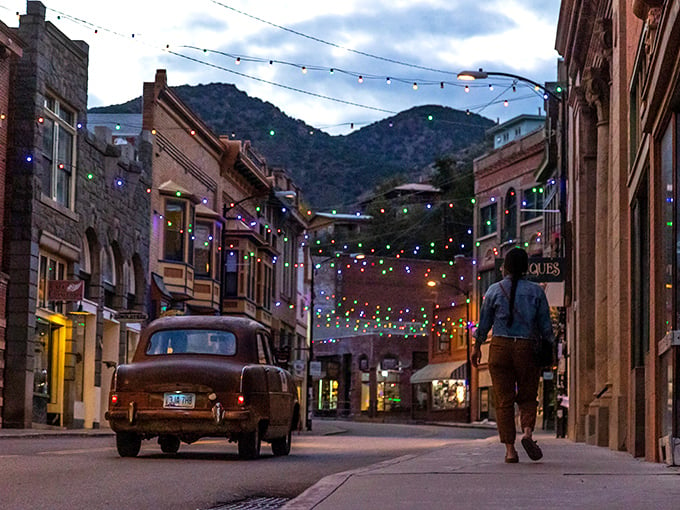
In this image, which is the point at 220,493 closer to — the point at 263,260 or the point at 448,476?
the point at 448,476

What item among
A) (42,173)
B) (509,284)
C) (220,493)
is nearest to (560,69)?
(42,173)

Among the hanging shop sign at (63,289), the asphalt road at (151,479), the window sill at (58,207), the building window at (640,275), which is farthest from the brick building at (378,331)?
the asphalt road at (151,479)

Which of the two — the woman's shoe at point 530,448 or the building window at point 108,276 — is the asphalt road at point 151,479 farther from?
the building window at point 108,276

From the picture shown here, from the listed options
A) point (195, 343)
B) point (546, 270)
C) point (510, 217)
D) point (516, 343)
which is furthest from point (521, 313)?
point (510, 217)

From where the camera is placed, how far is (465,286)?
290ft

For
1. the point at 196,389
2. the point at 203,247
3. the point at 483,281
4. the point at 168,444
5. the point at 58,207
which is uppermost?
the point at 483,281

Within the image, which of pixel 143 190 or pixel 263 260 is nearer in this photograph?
pixel 143 190

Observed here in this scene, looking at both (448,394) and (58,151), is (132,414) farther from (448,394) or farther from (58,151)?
(448,394)

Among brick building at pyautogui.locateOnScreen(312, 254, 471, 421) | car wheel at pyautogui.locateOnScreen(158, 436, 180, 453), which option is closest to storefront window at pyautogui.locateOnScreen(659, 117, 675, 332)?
car wheel at pyautogui.locateOnScreen(158, 436, 180, 453)

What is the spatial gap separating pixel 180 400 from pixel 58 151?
22545 millimetres

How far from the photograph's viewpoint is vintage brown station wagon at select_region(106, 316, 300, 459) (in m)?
16.1

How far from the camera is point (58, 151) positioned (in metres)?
37.6

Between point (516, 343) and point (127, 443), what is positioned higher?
point (516, 343)

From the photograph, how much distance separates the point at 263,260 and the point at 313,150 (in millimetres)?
112413
